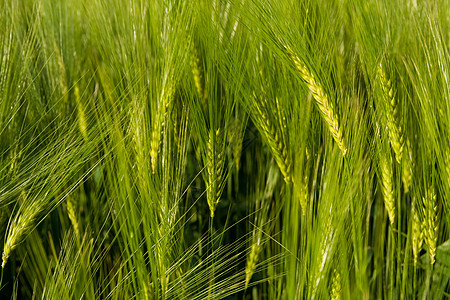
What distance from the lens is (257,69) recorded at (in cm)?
92

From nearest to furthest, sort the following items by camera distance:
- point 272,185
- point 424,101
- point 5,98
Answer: point 424,101, point 5,98, point 272,185

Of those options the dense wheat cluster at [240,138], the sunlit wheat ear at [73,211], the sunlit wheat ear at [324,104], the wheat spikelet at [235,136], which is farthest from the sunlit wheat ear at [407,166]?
the sunlit wheat ear at [73,211]

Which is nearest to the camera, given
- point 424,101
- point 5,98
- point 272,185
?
point 424,101

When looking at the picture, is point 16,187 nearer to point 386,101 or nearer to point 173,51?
point 173,51

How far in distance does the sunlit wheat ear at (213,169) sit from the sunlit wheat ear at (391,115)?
0.27 metres

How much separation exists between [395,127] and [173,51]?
1.22 ft

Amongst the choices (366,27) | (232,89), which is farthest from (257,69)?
(366,27)

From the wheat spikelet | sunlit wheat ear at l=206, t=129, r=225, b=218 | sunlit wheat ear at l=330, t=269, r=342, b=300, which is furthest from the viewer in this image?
the wheat spikelet

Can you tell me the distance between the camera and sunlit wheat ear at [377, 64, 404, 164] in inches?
32.1

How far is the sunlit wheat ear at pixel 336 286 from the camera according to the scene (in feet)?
2.43

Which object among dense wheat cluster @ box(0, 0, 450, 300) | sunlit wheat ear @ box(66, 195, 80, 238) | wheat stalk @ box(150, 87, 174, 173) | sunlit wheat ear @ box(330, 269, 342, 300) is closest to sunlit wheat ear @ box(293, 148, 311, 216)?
dense wheat cluster @ box(0, 0, 450, 300)

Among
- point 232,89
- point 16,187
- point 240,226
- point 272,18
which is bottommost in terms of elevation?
point 240,226

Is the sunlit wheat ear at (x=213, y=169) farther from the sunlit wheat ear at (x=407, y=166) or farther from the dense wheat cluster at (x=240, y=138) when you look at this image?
the sunlit wheat ear at (x=407, y=166)

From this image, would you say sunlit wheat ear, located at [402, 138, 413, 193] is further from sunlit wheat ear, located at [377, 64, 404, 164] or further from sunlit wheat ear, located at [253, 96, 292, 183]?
sunlit wheat ear, located at [253, 96, 292, 183]
